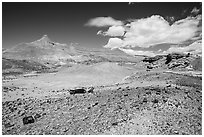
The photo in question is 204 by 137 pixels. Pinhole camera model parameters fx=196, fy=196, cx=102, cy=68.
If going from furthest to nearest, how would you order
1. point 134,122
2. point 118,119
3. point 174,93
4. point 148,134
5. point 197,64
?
point 197,64, point 174,93, point 118,119, point 134,122, point 148,134

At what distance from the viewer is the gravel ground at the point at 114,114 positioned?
1155cm

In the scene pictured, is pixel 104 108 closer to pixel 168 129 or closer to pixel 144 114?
pixel 144 114

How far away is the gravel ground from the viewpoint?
37.9 ft

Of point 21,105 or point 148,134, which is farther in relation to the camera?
point 21,105

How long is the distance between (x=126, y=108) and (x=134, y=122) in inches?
96.6

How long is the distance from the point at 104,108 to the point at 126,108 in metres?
1.78

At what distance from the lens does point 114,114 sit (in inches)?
535

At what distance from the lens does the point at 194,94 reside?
16.7 metres

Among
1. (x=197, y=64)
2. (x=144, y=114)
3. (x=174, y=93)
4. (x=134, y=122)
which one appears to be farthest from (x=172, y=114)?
(x=197, y=64)

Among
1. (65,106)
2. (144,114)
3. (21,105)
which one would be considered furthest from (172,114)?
(21,105)

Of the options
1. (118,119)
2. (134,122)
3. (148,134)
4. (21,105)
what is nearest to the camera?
(148,134)

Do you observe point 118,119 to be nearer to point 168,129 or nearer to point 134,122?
point 134,122

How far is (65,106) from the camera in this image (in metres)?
17.0

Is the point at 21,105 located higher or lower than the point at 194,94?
lower
